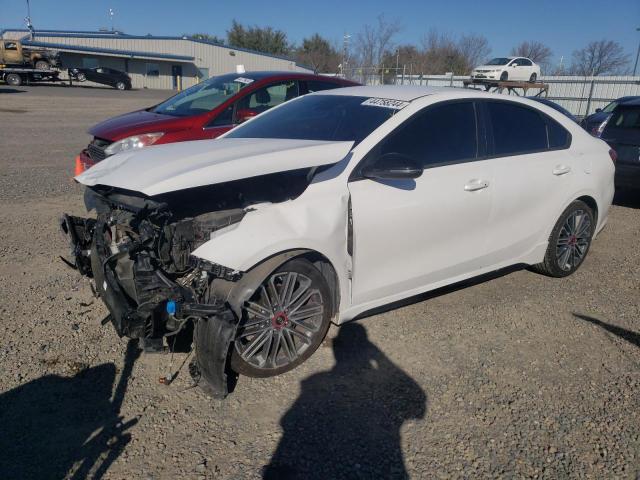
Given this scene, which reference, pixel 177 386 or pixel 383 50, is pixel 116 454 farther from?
pixel 383 50

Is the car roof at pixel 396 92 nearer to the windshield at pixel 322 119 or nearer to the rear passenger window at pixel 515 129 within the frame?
the windshield at pixel 322 119

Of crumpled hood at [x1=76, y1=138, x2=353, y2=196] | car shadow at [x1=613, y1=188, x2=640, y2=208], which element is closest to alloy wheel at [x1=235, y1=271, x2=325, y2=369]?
crumpled hood at [x1=76, y1=138, x2=353, y2=196]

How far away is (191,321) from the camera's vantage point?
3.38 m

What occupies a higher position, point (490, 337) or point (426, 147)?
point (426, 147)

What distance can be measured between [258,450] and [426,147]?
2.38 m

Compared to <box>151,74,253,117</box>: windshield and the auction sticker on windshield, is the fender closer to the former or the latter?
the auction sticker on windshield

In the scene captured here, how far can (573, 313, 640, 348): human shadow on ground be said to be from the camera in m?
3.95

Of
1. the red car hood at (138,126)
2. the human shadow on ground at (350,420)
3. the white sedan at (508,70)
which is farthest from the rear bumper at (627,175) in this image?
the white sedan at (508,70)

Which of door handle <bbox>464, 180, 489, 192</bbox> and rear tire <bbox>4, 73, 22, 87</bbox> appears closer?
door handle <bbox>464, 180, 489, 192</bbox>

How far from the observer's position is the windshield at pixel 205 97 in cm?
705

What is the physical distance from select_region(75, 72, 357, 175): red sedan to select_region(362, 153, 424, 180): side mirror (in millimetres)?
3709

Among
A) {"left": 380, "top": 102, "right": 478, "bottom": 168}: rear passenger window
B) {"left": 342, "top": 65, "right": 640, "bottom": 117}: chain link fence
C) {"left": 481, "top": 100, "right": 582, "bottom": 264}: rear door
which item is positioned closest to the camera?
{"left": 380, "top": 102, "right": 478, "bottom": 168}: rear passenger window

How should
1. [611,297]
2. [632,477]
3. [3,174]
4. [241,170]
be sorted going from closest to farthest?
[632,477] < [241,170] < [611,297] < [3,174]

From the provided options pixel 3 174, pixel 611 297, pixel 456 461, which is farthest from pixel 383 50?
pixel 456 461
